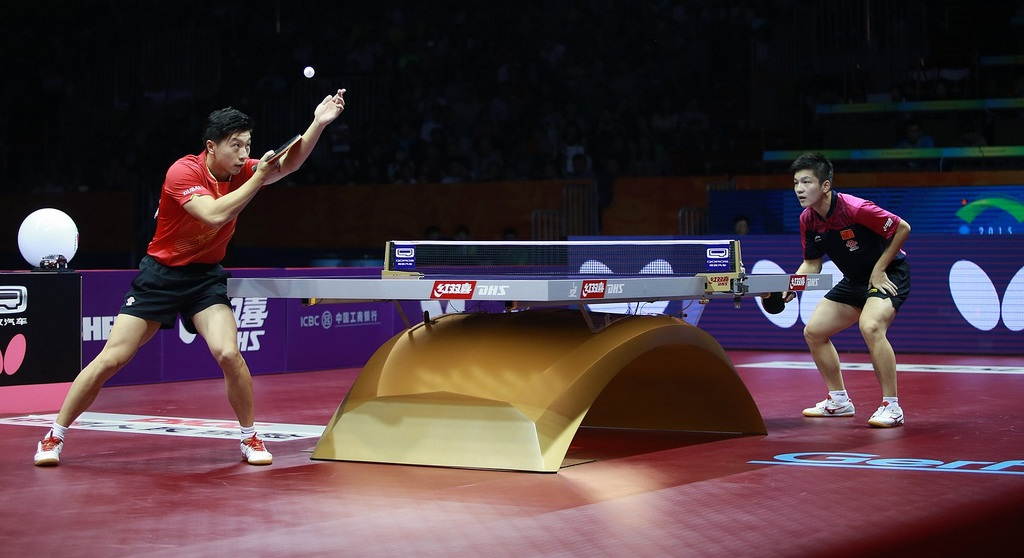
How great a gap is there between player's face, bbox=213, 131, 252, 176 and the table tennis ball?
372 centimetres

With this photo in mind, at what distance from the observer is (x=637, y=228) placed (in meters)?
20.8

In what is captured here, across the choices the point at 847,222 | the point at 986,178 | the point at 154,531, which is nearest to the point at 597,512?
the point at 154,531

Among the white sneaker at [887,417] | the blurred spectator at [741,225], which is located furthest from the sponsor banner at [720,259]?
the blurred spectator at [741,225]

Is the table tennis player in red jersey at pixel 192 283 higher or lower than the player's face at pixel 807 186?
lower

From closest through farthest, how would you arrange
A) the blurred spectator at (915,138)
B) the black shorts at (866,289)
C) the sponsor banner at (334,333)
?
the black shorts at (866,289) → the sponsor banner at (334,333) → the blurred spectator at (915,138)

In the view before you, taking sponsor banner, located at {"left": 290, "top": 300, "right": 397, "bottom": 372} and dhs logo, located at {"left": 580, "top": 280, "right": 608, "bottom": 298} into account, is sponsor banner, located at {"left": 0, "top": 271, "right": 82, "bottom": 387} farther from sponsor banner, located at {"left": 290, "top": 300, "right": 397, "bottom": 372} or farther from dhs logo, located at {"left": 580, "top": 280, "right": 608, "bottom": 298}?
dhs logo, located at {"left": 580, "top": 280, "right": 608, "bottom": 298}

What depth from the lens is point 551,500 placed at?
6438 millimetres

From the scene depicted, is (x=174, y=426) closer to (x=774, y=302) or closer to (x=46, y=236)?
(x=46, y=236)

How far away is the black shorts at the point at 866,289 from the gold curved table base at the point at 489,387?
1.77m

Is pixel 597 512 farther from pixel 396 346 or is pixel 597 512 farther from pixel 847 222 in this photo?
pixel 847 222

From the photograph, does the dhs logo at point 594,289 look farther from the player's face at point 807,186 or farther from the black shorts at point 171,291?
the player's face at point 807,186

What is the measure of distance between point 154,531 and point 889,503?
3.32 meters

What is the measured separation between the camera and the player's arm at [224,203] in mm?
7152

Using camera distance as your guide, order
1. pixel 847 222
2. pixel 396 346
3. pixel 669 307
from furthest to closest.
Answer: pixel 669 307
pixel 847 222
pixel 396 346
